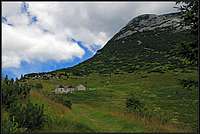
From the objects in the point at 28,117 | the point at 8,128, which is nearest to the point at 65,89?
the point at 28,117

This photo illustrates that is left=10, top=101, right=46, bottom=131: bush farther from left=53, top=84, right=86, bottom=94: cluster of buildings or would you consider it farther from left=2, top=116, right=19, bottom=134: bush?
left=53, top=84, right=86, bottom=94: cluster of buildings

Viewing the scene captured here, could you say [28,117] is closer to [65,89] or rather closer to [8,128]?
[8,128]

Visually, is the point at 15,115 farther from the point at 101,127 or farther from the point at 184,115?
the point at 184,115

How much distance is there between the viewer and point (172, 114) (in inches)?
2325

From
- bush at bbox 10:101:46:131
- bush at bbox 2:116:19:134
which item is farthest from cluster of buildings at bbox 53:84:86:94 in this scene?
bush at bbox 2:116:19:134

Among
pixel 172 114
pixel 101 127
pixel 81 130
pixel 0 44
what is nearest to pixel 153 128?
pixel 101 127

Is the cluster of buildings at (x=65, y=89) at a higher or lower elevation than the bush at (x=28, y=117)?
higher

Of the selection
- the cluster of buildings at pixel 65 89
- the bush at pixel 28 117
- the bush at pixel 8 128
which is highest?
the cluster of buildings at pixel 65 89

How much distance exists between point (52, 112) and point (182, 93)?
72.1m

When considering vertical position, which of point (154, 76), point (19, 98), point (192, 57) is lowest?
point (19, 98)

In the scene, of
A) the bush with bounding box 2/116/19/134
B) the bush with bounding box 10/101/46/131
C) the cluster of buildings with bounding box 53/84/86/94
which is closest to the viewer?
the bush with bounding box 2/116/19/134

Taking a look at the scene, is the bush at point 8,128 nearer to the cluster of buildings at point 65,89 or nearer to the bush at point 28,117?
the bush at point 28,117

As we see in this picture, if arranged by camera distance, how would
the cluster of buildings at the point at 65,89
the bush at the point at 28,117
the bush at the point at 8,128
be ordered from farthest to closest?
the cluster of buildings at the point at 65,89, the bush at the point at 28,117, the bush at the point at 8,128

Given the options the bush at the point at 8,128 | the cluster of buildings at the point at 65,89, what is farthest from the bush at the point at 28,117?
the cluster of buildings at the point at 65,89
